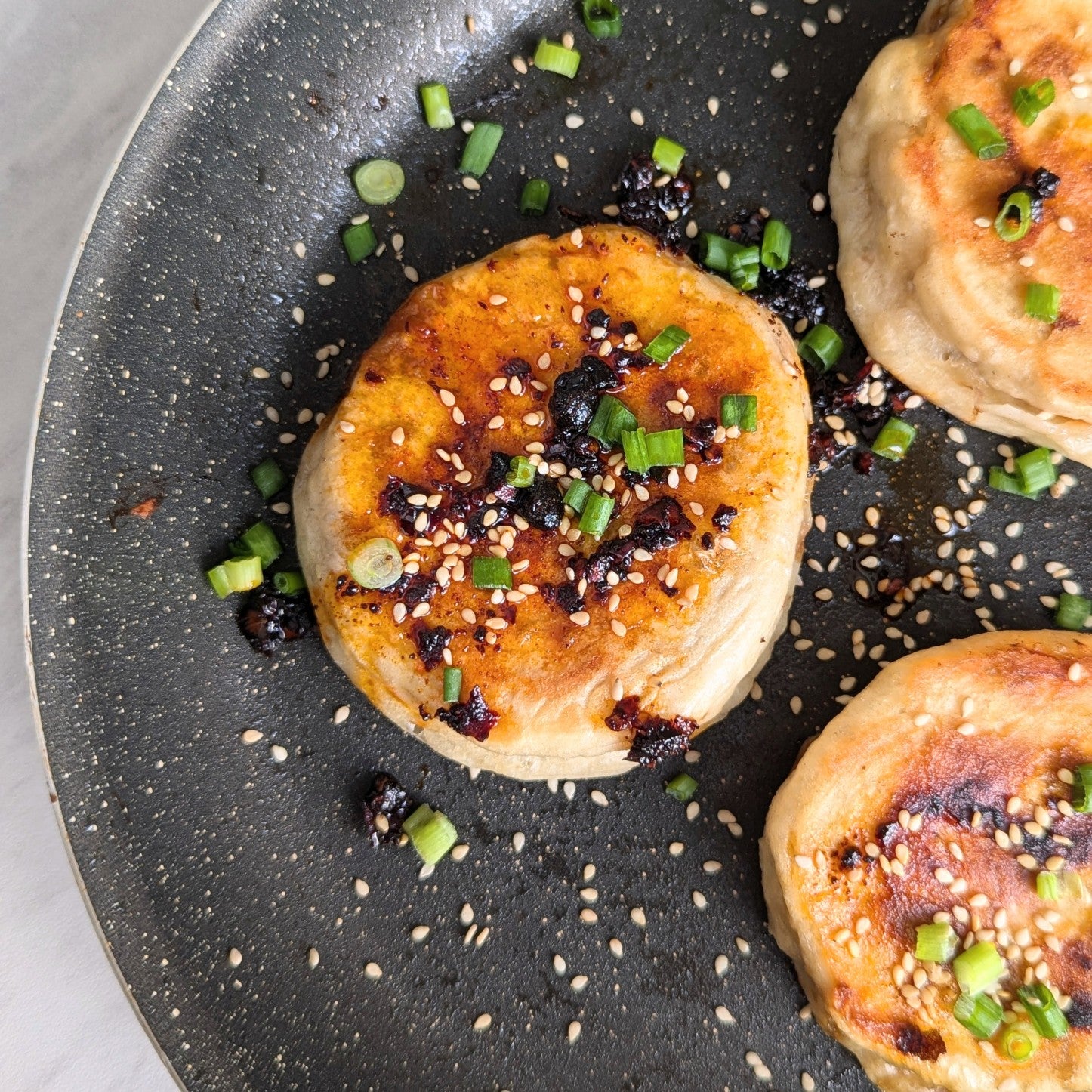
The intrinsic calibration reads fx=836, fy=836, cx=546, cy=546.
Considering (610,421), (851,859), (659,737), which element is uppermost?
(610,421)

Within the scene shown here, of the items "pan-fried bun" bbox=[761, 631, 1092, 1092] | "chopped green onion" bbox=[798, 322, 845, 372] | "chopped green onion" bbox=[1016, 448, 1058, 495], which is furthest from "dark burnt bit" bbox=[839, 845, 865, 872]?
"chopped green onion" bbox=[798, 322, 845, 372]

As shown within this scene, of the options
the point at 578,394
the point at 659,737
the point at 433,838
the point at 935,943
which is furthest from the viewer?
the point at 433,838

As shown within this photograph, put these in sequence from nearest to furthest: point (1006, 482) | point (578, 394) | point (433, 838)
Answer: point (578, 394), point (433, 838), point (1006, 482)

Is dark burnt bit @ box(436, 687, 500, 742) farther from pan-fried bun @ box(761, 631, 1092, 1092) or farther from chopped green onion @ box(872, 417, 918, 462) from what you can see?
chopped green onion @ box(872, 417, 918, 462)

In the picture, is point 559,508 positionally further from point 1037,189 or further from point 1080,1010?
point 1080,1010

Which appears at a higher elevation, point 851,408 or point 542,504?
point 542,504

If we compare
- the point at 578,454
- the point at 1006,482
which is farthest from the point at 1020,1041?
the point at 578,454

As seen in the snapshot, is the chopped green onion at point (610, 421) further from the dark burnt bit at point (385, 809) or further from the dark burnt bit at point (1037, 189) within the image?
the dark burnt bit at point (385, 809)
